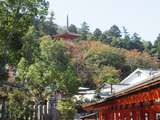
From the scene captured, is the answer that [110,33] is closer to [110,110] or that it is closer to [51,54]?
[51,54]

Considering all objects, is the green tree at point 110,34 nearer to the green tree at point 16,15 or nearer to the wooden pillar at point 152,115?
the green tree at point 16,15

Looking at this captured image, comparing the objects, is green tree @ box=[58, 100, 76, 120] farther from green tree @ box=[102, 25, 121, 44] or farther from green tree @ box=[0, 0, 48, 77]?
green tree @ box=[102, 25, 121, 44]

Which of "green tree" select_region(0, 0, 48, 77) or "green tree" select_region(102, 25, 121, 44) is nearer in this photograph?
"green tree" select_region(0, 0, 48, 77)

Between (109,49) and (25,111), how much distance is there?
43.7m

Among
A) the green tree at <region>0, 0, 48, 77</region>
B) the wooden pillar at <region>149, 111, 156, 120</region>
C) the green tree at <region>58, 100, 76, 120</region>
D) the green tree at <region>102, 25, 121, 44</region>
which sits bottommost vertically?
the green tree at <region>58, 100, 76, 120</region>

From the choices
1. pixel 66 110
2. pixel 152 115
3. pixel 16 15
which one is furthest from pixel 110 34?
pixel 152 115

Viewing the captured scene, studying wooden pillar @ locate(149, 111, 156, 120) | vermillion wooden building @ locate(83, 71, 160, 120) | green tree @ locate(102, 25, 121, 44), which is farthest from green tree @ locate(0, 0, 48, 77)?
green tree @ locate(102, 25, 121, 44)

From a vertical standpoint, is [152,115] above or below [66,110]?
above

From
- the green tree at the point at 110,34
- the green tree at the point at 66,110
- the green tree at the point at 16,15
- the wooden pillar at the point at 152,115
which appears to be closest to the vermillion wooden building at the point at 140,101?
the wooden pillar at the point at 152,115

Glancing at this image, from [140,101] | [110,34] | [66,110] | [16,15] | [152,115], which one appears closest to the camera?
[140,101]

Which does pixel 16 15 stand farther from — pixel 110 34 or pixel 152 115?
pixel 110 34

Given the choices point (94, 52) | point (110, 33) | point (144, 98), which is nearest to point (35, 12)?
point (144, 98)

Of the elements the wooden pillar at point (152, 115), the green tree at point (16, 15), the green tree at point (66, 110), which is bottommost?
the green tree at point (66, 110)

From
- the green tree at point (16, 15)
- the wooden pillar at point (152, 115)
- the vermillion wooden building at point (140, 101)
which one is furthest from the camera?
the green tree at point (16, 15)
